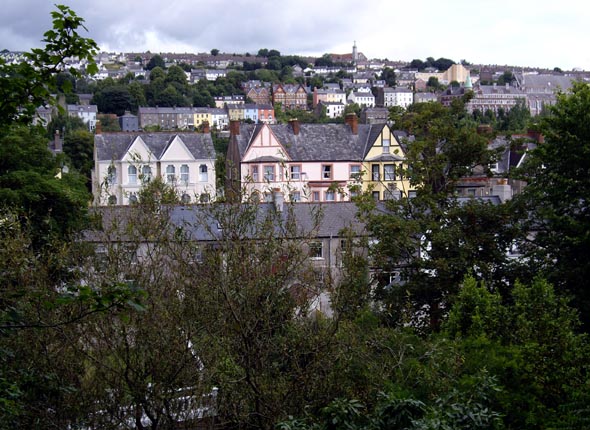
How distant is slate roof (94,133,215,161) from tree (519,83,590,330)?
30.3m

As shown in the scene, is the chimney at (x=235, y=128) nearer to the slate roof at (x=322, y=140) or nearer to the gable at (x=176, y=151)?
the slate roof at (x=322, y=140)

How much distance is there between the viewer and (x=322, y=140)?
166 ft

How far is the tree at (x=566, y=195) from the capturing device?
19.5 meters

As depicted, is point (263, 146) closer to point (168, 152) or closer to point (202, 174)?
point (202, 174)

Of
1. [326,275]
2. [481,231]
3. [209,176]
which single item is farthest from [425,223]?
[209,176]

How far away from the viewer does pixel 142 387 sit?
988 cm

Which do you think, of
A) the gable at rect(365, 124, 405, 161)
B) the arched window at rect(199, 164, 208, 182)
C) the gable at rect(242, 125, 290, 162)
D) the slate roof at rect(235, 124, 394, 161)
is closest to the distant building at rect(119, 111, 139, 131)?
the arched window at rect(199, 164, 208, 182)

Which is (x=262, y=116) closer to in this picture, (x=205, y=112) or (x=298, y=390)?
(x=205, y=112)

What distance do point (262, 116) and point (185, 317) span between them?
627ft

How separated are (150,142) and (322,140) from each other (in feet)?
39.2

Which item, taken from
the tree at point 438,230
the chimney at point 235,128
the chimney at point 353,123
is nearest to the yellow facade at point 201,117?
the chimney at point 235,128

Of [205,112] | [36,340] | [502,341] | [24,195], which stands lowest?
[502,341]

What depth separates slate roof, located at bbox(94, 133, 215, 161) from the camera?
160 ft

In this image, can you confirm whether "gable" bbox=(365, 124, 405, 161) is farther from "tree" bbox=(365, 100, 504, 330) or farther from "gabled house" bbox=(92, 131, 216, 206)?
"tree" bbox=(365, 100, 504, 330)
